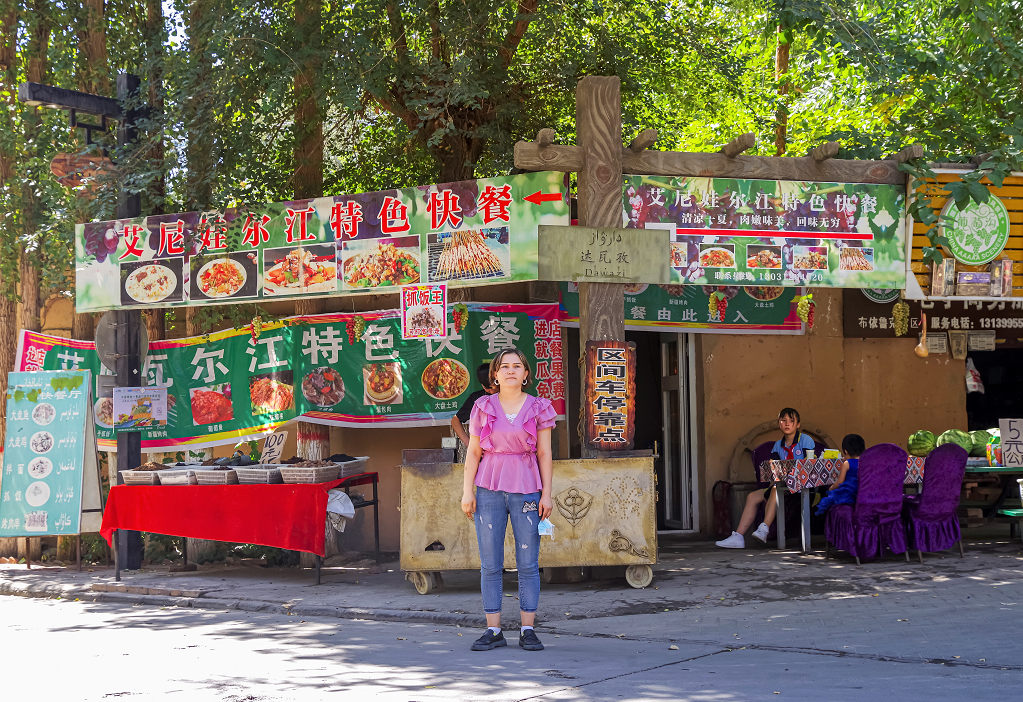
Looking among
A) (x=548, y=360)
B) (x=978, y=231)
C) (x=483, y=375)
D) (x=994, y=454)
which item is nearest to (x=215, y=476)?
(x=483, y=375)

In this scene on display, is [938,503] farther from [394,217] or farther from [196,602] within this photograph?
[196,602]

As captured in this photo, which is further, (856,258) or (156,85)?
(156,85)

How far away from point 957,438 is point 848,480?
2.54 metres

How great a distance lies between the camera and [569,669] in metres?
6.41

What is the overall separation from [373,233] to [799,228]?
400 cm

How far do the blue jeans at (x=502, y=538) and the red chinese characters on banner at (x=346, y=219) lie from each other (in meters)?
4.26

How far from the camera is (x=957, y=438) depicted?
41.4 ft

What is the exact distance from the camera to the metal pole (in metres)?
11.8

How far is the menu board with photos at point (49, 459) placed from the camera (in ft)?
38.9

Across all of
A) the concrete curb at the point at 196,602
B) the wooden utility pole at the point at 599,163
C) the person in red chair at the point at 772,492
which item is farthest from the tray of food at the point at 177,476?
the person in red chair at the point at 772,492

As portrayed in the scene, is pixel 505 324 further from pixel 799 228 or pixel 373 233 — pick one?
pixel 799 228

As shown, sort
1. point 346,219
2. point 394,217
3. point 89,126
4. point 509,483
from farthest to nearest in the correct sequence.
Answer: point 89,126 < point 346,219 < point 394,217 < point 509,483

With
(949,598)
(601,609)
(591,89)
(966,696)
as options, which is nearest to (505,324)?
(591,89)

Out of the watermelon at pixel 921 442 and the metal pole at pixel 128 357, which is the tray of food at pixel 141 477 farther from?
Answer: the watermelon at pixel 921 442
